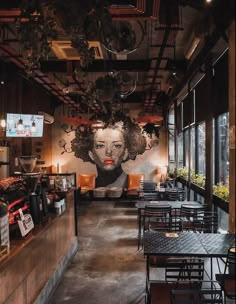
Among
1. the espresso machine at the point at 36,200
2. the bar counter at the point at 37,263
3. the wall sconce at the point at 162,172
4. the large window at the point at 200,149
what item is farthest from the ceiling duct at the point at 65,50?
the wall sconce at the point at 162,172

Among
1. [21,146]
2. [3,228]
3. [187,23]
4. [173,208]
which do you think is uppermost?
[187,23]

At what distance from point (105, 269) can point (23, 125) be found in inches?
134

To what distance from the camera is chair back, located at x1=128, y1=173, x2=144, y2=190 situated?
40.9 ft

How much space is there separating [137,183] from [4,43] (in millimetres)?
8325

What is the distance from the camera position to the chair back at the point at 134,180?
12.5 metres

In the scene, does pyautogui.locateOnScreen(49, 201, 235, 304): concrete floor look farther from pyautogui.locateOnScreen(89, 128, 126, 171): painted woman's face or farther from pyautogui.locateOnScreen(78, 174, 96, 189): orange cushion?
pyautogui.locateOnScreen(89, 128, 126, 171): painted woman's face

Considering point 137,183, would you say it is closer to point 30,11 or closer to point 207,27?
point 207,27

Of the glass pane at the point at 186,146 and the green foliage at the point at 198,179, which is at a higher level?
the glass pane at the point at 186,146

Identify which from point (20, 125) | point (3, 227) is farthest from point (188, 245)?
point (20, 125)

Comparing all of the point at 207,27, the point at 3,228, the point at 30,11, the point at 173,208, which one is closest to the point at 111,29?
the point at 30,11

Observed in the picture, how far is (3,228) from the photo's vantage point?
2578 millimetres

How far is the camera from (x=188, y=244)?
3.45m

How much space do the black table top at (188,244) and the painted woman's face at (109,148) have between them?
892cm

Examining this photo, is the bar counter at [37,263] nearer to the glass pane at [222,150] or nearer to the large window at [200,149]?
the glass pane at [222,150]
